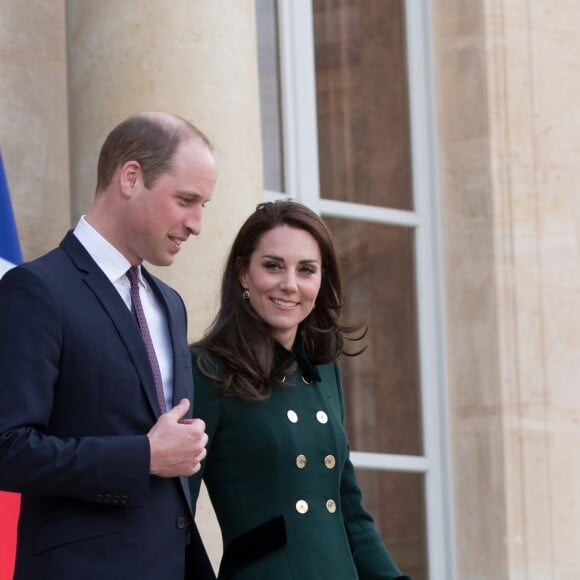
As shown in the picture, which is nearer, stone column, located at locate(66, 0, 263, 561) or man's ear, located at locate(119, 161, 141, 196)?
man's ear, located at locate(119, 161, 141, 196)

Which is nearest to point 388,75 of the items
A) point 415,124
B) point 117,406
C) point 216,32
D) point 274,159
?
point 415,124

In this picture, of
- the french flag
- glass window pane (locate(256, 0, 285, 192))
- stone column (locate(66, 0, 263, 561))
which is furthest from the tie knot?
glass window pane (locate(256, 0, 285, 192))

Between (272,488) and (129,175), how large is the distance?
858mm

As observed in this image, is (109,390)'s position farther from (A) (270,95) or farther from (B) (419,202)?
(B) (419,202)

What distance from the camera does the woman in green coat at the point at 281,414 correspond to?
402cm

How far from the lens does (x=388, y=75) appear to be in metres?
7.23

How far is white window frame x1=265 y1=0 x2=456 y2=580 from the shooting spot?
267 inches

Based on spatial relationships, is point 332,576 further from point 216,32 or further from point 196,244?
point 216,32

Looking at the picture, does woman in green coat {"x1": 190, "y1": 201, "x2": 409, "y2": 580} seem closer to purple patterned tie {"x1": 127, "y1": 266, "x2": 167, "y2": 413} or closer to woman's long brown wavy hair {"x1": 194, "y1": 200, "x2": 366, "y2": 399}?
woman's long brown wavy hair {"x1": 194, "y1": 200, "x2": 366, "y2": 399}

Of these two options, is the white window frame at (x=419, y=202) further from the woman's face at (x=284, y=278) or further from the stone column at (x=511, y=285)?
the woman's face at (x=284, y=278)

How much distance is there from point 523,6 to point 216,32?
6.33 feet

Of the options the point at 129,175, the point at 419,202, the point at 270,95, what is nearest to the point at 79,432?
the point at 129,175

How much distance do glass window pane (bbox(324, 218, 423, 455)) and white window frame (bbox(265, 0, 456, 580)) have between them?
0.04 m

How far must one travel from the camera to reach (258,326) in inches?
165
